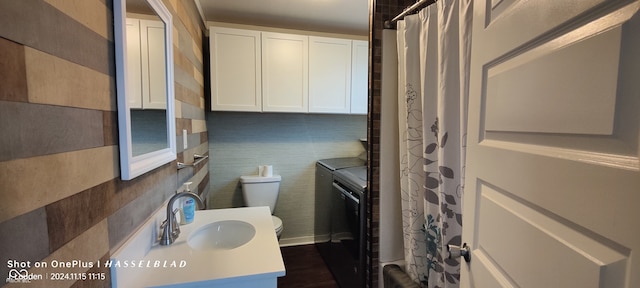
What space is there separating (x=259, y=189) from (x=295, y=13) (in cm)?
163

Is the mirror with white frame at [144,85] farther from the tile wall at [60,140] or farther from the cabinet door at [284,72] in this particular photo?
the cabinet door at [284,72]

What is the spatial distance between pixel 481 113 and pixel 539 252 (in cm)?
39

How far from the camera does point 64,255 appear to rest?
58cm

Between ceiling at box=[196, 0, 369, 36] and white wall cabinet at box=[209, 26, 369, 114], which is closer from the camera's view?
ceiling at box=[196, 0, 369, 36]

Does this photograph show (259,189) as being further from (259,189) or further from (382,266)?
(382,266)

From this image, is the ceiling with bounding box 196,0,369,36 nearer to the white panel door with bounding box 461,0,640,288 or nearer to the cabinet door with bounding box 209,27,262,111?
the cabinet door with bounding box 209,27,262,111

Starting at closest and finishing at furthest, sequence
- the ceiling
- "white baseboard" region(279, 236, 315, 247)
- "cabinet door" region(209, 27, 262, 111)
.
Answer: the ceiling, "cabinet door" region(209, 27, 262, 111), "white baseboard" region(279, 236, 315, 247)

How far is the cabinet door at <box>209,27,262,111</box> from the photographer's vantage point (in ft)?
7.43

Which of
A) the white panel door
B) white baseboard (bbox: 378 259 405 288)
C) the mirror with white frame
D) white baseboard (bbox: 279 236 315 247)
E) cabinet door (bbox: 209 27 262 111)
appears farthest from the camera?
white baseboard (bbox: 279 236 315 247)

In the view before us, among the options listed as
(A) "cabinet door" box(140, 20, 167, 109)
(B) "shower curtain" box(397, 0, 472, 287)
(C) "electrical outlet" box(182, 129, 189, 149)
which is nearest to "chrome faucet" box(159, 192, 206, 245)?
(A) "cabinet door" box(140, 20, 167, 109)

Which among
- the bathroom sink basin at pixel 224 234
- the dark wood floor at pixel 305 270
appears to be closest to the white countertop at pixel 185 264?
the bathroom sink basin at pixel 224 234

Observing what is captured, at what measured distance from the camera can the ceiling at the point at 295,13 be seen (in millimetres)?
2109

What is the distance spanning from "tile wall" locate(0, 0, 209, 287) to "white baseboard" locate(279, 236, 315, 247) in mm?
2069

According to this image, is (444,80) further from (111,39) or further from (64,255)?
(64,255)
